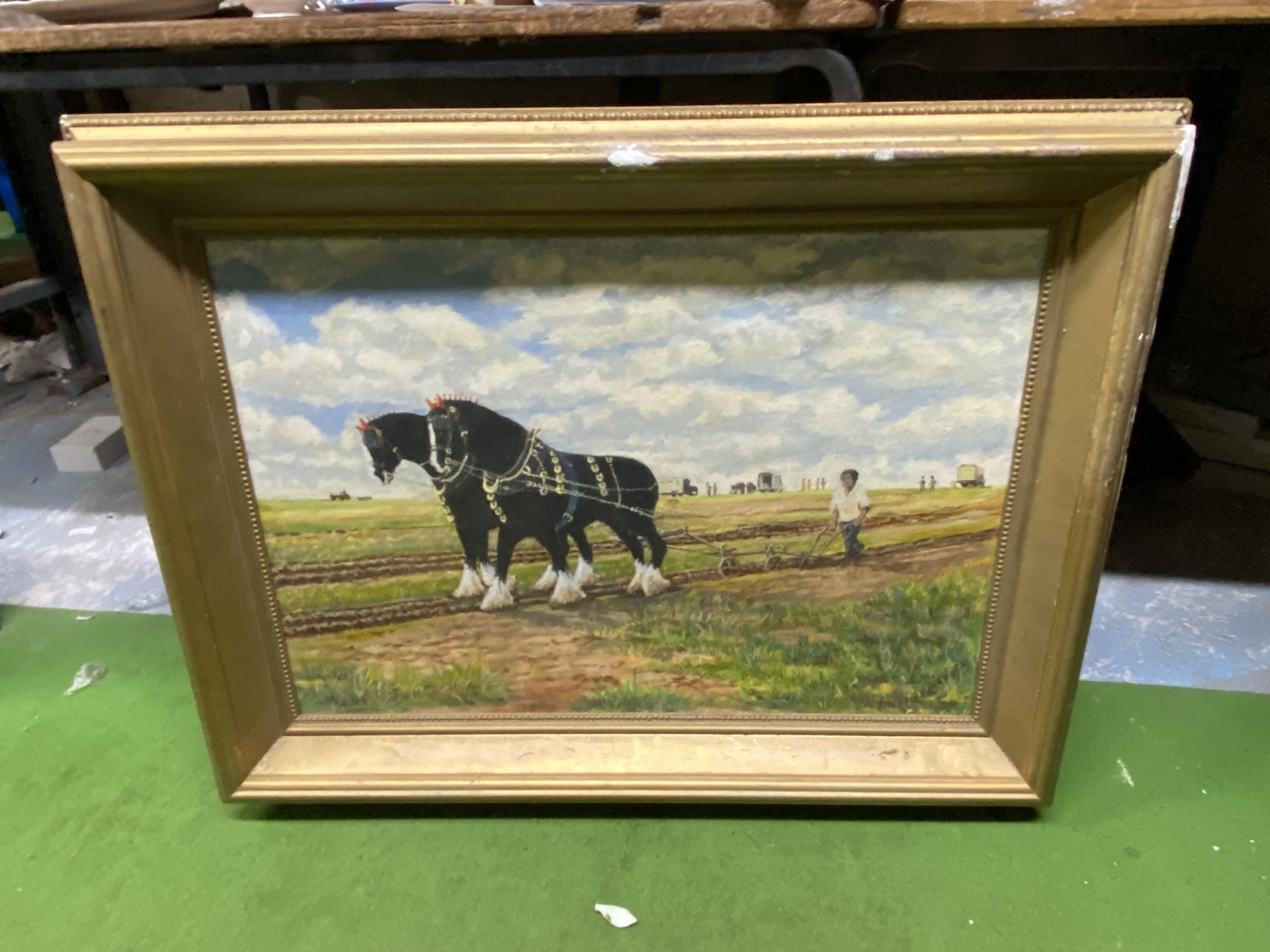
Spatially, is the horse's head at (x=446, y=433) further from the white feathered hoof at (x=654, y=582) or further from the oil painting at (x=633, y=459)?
the white feathered hoof at (x=654, y=582)

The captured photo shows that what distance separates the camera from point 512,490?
2.81 feet

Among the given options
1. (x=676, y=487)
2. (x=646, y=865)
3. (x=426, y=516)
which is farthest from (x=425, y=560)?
(x=646, y=865)

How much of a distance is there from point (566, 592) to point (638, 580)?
78mm

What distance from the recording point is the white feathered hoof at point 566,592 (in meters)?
0.90

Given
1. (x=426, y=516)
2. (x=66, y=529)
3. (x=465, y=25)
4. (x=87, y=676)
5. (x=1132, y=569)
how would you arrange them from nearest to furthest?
(x=465, y=25)
(x=426, y=516)
(x=87, y=676)
(x=1132, y=569)
(x=66, y=529)

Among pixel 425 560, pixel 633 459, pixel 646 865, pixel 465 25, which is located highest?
pixel 465 25

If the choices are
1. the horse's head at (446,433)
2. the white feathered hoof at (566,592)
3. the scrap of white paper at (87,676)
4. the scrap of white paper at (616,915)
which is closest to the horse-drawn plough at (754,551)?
the white feathered hoof at (566,592)

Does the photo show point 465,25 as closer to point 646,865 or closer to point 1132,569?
point 646,865

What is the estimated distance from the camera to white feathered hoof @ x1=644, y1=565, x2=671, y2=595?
896mm

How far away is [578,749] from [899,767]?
354mm

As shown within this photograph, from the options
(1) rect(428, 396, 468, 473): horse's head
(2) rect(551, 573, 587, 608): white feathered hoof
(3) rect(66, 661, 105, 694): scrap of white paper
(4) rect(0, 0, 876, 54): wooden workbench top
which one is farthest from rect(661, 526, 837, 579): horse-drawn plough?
(3) rect(66, 661, 105, 694): scrap of white paper

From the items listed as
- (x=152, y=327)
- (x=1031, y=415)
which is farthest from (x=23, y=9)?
(x=1031, y=415)

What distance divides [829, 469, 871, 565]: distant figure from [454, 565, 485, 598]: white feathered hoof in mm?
372

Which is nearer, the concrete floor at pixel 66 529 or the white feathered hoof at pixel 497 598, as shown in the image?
the white feathered hoof at pixel 497 598
